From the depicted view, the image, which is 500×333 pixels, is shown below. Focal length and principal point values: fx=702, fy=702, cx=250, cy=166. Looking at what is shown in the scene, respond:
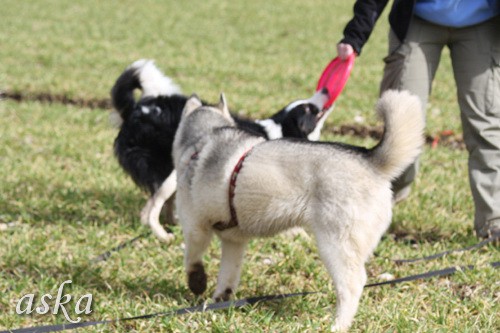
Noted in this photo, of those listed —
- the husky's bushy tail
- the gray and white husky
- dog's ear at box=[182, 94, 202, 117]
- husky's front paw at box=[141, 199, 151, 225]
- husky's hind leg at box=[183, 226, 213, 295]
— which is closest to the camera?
the gray and white husky

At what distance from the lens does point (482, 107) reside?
4832 millimetres

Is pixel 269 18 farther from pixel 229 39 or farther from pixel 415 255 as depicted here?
pixel 415 255

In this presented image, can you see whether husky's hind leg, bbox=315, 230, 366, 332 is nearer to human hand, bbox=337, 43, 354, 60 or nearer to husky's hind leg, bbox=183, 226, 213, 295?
husky's hind leg, bbox=183, 226, 213, 295

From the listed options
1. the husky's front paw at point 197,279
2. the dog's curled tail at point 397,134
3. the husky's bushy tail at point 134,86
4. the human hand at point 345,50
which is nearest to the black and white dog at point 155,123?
the husky's bushy tail at point 134,86

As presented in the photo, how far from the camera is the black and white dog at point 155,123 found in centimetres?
535

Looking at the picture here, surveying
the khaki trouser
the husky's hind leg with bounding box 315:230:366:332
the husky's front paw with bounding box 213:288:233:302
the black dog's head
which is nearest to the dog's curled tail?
the husky's hind leg with bounding box 315:230:366:332

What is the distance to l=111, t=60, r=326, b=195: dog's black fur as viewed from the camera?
5363mm

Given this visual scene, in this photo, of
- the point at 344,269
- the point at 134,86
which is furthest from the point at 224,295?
the point at 134,86

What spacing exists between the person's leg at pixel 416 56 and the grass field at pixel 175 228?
79 centimetres

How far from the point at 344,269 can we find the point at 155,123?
2666 mm

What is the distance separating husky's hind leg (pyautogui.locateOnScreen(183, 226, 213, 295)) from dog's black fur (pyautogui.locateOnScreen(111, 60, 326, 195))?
1642 millimetres

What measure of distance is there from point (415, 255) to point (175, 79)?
7.93 meters

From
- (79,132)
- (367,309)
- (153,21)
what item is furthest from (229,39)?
(367,309)

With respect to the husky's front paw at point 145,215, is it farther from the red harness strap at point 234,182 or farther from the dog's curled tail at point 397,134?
the dog's curled tail at point 397,134
